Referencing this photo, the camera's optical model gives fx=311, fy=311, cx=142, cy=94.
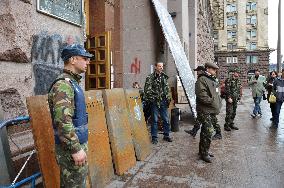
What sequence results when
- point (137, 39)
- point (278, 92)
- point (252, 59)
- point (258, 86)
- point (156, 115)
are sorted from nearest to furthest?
point (156, 115), point (278, 92), point (137, 39), point (258, 86), point (252, 59)

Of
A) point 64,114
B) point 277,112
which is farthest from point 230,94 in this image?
point 64,114

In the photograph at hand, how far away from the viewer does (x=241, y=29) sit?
57562 millimetres

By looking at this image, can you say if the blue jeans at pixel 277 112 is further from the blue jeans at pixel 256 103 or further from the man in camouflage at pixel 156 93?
the man in camouflage at pixel 156 93

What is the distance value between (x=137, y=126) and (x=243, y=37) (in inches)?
2175

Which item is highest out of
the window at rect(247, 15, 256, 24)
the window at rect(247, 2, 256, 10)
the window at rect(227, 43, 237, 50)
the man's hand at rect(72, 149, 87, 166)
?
the window at rect(247, 2, 256, 10)

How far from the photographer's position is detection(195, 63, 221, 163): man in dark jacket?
18.0ft

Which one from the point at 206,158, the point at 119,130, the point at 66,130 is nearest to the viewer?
the point at 66,130

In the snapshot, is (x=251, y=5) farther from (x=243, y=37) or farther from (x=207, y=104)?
(x=207, y=104)

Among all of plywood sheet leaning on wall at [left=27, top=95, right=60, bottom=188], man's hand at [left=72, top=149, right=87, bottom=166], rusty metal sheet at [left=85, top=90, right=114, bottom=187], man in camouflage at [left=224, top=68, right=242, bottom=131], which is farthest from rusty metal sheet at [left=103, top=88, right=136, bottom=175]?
man in camouflage at [left=224, top=68, right=242, bottom=131]

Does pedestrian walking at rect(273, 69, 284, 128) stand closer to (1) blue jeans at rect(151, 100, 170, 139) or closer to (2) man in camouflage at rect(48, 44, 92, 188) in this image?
(1) blue jeans at rect(151, 100, 170, 139)

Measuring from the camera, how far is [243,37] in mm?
56688

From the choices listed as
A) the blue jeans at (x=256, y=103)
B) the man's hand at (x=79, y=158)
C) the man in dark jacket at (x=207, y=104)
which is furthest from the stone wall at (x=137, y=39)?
the man's hand at (x=79, y=158)

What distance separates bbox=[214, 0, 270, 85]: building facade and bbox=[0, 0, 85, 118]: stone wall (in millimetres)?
51832

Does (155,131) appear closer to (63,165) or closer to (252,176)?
(252,176)
